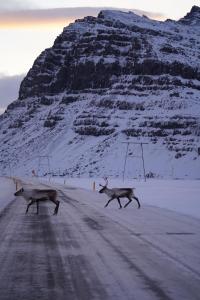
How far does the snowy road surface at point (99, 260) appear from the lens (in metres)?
9.05

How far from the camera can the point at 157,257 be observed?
12328 millimetres

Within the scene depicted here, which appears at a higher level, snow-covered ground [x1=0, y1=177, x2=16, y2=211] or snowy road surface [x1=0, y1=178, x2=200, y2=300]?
snow-covered ground [x1=0, y1=177, x2=16, y2=211]

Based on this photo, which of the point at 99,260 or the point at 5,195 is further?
the point at 5,195

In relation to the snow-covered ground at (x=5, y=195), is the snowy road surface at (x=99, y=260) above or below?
below

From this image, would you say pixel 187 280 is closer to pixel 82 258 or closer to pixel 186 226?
pixel 82 258

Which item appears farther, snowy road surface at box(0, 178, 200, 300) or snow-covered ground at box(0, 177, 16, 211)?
snow-covered ground at box(0, 177, 16, 211)

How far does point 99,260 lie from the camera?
11.9m

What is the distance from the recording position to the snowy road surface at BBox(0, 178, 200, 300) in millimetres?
9047

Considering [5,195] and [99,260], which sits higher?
[5,195]

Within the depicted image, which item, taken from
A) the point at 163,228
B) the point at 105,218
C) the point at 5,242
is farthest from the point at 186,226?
the point at 5,242

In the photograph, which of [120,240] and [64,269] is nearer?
[64,269]

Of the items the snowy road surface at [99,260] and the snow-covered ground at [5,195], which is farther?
the snow-covered ground at [5,195]

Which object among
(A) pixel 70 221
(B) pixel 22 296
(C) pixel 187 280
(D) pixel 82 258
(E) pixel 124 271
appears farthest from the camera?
(A) pixel 70 221

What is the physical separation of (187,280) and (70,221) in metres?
11.8
